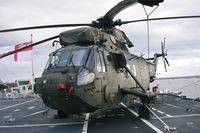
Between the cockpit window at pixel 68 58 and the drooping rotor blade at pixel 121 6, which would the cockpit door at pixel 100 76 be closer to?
the cockpit window at pixel 68 58

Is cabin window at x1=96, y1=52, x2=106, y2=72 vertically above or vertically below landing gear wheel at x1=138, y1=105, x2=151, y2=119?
above

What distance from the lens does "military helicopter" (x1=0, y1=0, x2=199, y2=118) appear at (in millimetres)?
11719

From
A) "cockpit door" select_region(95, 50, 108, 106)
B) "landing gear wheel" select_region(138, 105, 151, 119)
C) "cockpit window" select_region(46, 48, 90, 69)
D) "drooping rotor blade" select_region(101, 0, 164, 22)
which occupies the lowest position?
"landing gear wheel" select_region(138, 105, 151, 119)

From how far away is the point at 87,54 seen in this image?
41.5 ft

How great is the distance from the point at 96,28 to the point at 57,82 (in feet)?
11.4

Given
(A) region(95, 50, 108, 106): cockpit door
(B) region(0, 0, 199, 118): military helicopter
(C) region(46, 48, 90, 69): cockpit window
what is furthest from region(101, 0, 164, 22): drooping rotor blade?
(C) region(46, 48, 90, 69): cockpit window

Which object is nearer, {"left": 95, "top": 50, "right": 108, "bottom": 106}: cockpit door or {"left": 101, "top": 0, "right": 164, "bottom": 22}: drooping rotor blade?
{"left": 101, "top": 0, "right": 164, "bottom": 22}: drooping rotor blade

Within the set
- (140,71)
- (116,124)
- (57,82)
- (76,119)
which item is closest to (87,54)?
(57,82)

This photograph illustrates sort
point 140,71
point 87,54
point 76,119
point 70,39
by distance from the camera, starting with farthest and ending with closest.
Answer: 1. point 140,71
2. point 76,119
3. point 70,39
4. point 87,54

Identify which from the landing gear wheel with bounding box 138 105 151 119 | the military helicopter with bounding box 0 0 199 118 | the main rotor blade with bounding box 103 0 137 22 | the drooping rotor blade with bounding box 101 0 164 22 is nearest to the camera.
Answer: the drooping rotor blade with bounding box 101 0 164 22

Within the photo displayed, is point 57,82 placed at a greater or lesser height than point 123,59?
lesser

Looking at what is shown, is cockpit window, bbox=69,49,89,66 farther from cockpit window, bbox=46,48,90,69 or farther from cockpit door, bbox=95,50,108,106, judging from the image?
cockpit door, bbox=95,50,108,106

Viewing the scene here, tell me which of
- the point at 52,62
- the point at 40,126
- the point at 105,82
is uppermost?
the point at 52,62

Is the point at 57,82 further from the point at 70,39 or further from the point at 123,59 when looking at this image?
the point at 123,59
